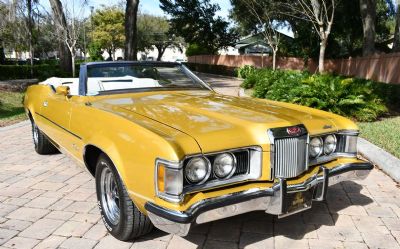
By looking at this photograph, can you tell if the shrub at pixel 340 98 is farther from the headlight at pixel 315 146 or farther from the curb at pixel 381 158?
the headlight at pixel 315 146

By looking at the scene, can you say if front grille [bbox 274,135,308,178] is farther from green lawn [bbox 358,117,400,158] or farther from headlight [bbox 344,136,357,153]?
green lawn [bbox 358,117,400,158]

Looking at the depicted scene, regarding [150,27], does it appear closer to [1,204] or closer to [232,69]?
[232,69]

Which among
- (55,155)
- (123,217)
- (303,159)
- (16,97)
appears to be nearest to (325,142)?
(303,159)

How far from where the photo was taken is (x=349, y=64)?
23891mm

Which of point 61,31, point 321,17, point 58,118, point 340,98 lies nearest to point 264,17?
point 321,17

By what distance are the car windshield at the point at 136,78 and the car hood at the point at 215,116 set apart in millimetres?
249

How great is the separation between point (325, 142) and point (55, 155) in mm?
4251

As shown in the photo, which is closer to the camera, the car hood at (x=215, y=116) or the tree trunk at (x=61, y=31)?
the car hood at (x=215, y=116)

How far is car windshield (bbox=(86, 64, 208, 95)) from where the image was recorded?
436 centimetres

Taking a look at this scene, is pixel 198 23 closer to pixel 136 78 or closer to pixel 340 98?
pixel 340 98

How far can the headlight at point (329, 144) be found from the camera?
11.6 ft

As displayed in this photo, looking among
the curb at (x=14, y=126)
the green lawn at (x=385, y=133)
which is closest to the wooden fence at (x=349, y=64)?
the green lawn at (x=385, y=133)

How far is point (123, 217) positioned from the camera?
3137 mm

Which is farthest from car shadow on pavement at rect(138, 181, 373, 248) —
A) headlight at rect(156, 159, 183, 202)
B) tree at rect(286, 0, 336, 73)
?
tree at rect(286, 0, 336, 73)
